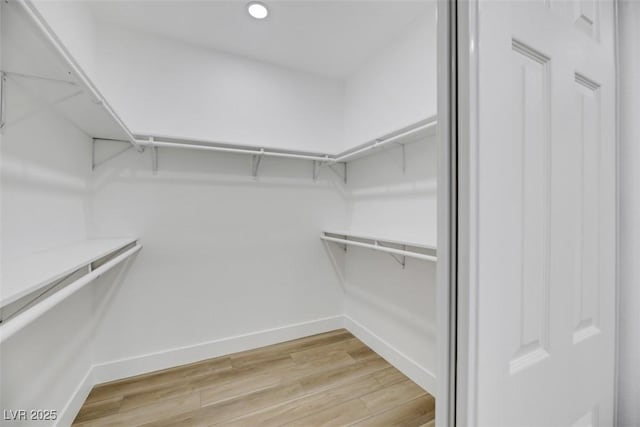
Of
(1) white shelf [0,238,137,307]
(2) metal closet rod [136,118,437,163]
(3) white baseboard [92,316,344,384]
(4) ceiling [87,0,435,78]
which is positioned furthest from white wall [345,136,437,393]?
(1) white shelf [0,238,137,307]

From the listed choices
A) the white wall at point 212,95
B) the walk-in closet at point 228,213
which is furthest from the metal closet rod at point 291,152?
the white wall at point 212,95

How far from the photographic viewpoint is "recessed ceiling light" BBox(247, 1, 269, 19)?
5.25 feet

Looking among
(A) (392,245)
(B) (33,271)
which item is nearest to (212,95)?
(B) (33,271)

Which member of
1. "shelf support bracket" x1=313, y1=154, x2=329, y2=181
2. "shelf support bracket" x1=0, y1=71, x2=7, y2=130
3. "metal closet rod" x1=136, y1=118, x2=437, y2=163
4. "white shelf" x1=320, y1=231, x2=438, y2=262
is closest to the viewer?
"shelf support bracket" x1=0, y1=71, x2=7, y2=130

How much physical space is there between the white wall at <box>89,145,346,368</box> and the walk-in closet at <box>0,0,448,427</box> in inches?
0.5

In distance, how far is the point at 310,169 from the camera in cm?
231

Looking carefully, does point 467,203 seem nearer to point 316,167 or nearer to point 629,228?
point 629,228

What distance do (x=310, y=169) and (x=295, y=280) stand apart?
39.3 inches

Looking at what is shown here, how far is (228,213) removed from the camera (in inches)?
80.6

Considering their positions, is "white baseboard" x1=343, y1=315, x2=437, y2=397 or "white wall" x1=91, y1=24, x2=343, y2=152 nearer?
"white baseboard" x1=343, y1=315, x2=437, y2=397

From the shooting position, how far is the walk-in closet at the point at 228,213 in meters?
1.21

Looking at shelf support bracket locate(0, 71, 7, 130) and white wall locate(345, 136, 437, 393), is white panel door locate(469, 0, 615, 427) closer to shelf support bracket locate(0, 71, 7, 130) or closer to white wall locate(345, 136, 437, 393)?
white wall locate(345, 136, 437, 393)

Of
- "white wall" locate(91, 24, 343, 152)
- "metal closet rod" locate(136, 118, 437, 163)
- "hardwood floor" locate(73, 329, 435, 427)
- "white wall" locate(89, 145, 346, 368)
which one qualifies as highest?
"white wall" locate(91, 24, 343, 152)

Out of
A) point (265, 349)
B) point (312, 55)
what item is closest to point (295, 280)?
point (265, 349)
